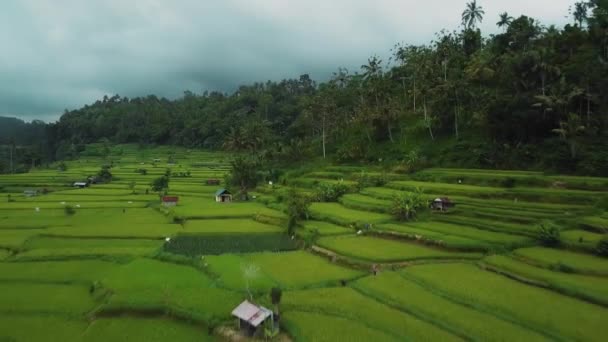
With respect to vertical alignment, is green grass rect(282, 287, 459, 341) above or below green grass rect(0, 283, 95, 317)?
below

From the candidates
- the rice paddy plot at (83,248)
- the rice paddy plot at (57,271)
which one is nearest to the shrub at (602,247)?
the rice paddy plot at (83,248)

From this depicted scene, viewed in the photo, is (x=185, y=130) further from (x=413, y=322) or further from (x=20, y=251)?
(x=413, y=322)

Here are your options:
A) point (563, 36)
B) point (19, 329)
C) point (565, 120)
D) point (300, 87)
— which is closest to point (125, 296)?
point (19, 329)

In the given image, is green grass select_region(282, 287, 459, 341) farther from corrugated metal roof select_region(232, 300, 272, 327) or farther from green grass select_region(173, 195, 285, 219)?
green grass select_region(173, 195, 285, 219)

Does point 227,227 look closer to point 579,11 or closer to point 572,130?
point 572,130

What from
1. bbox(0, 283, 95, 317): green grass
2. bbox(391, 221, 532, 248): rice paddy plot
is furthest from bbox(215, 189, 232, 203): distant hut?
bbox(0, 283, 95, 317): green grass

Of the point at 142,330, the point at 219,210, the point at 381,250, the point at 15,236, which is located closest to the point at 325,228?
the point at 381,250
